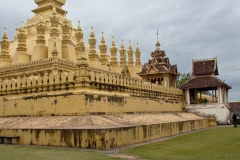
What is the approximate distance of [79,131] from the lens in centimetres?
959

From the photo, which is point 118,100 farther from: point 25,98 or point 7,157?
point 7,157

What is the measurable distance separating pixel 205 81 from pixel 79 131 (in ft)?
60.5

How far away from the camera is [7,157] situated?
7758 millimetres

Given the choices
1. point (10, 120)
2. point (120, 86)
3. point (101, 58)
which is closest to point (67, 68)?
point (120, 86)

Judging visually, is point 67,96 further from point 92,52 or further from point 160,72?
point 160,72

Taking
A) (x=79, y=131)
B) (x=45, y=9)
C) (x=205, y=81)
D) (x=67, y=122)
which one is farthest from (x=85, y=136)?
(x=45, y=9)

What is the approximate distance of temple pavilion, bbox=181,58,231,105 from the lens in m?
25.2

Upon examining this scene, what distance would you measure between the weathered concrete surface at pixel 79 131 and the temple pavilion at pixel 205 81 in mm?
13217

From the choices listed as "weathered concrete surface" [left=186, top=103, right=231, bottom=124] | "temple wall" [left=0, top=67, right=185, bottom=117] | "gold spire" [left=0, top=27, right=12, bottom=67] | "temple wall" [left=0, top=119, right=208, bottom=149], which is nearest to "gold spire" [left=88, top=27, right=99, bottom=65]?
"gold spire" [left=0, top=27, right=12, bottom=67]

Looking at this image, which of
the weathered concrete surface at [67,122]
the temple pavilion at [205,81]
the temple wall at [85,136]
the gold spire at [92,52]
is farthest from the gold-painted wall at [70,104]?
the temple pavilion at [205,81]

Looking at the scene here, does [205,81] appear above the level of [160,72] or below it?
below

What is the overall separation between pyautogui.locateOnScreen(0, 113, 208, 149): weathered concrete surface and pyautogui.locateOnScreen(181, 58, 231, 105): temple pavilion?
13217 millimetres

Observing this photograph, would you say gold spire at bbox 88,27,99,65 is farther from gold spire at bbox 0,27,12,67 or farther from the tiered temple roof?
the tiered temple roof

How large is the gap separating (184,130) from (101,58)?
412 inches
